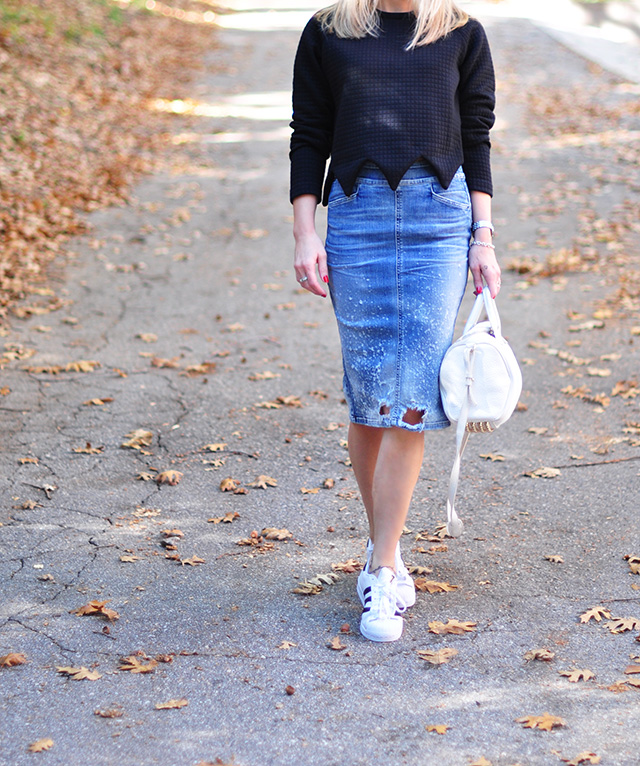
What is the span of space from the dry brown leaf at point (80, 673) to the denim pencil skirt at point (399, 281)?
1192 millimetres

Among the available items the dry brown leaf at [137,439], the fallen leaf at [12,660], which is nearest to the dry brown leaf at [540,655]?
the fallen leaf at [12,660]

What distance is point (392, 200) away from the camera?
8.98 feet

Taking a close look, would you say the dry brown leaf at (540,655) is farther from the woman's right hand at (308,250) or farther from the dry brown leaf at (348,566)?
the woman's right hand at (308,250)

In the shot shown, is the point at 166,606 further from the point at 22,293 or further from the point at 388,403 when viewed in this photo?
the point at 22,293

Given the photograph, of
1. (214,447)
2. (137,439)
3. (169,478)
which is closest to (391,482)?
(169,478)

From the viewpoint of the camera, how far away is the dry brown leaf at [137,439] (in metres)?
4.58

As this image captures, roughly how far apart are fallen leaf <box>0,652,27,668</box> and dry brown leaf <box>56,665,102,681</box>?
13 cm

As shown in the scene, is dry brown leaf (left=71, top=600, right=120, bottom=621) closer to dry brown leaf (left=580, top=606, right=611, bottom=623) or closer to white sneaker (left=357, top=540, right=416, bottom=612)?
white sneaker (left=357, top=540, right=416, bottom=612)

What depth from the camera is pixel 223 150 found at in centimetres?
1157

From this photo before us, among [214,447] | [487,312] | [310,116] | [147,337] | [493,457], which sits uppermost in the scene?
[310,116]

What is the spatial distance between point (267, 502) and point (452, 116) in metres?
2.02

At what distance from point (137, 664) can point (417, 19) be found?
2243 millimetres

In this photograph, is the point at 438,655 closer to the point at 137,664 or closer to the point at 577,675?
the point at 577,675

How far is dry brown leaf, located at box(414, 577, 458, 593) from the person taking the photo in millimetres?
3252
